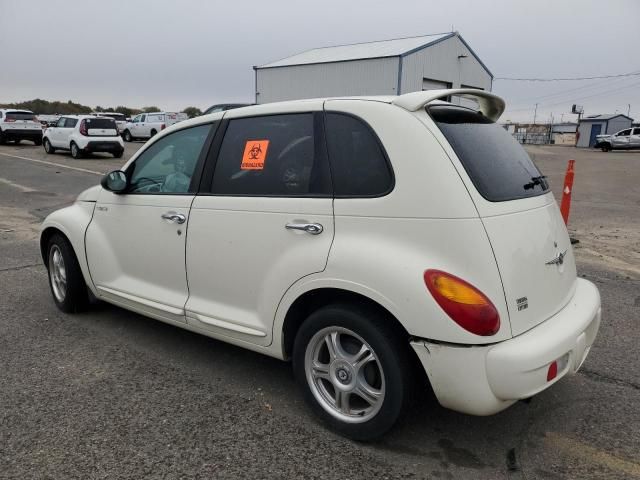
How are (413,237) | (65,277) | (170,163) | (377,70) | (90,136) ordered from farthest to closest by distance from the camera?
(377,70)
(90,136)
(65,277)
(170,163)
(413,237)

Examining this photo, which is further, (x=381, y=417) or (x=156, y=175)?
(x=156, y=175)

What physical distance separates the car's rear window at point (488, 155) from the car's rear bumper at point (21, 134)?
2725 centimetres

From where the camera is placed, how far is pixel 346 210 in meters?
2.68

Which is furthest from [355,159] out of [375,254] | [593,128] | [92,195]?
[593,128]

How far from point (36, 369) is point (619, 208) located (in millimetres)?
11277

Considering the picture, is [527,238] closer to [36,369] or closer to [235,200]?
[235,200]

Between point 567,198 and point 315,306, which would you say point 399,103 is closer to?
point 315,306

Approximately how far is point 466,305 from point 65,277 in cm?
344

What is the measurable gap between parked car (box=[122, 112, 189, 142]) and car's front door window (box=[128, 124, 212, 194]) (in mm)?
27452

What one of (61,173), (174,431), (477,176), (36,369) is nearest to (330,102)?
(477,176)

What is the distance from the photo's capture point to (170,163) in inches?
147

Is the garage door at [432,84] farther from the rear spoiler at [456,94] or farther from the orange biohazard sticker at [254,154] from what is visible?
the orange biohazard sticker at [254,154]

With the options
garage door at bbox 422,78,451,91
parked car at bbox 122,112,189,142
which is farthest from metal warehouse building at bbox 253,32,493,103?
parked car at bbox 122,112,189,142

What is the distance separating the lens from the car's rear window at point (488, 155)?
2.62 m
